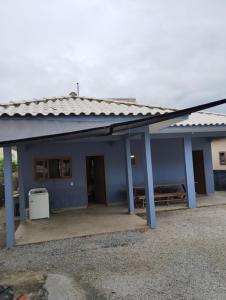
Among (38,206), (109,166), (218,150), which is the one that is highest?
(218,150)

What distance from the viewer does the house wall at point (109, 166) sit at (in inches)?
426

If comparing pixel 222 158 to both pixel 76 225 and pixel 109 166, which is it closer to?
pixel 109 166

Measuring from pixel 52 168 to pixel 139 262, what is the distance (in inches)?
268

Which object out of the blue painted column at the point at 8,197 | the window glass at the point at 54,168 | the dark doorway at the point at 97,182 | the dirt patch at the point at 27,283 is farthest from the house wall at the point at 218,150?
the dirt patch at the point at 27,283

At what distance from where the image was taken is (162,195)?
10.4 metres

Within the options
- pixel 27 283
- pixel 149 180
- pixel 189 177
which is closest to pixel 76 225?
pixel 149 180

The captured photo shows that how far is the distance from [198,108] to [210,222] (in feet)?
16.4

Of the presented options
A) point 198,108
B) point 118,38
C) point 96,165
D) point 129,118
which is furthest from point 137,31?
point 198,108

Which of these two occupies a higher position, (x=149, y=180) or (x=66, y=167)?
(x=66, y=167)

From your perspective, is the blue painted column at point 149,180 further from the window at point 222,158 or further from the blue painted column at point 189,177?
the window at point 222,158

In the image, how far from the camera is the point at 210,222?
7590 mm

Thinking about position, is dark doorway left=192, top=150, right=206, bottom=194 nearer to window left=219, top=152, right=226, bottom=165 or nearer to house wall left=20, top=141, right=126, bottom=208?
window left=219, top=152, right=226, bottom=165

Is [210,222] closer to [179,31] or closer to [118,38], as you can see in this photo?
[179,31]

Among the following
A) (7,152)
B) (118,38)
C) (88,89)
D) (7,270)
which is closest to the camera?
(7,270)
